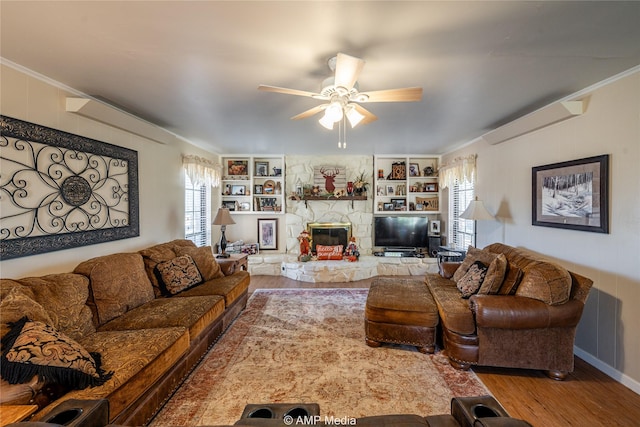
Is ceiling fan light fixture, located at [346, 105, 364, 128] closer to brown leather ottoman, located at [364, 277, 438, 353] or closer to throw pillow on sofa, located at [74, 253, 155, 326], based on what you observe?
brown leather ottoman, located at [364, 277, 438, 353]

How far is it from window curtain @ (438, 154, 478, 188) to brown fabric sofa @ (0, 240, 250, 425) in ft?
13.3

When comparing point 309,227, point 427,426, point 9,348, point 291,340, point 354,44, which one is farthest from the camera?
point 309,227

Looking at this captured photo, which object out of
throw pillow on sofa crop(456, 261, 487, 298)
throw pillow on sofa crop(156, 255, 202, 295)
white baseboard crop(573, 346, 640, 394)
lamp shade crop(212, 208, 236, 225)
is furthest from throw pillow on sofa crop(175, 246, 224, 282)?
white baseboard crop(573, 346, 640, 394)

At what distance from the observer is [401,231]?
5754 mm

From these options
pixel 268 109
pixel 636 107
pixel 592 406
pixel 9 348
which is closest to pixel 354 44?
pixel 268 109

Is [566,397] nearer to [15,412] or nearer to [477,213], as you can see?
[477,213]

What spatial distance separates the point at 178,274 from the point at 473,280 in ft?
10.5

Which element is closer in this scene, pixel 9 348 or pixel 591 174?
pixel 9 348

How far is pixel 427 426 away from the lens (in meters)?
0.73

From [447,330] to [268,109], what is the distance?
2.90 metres

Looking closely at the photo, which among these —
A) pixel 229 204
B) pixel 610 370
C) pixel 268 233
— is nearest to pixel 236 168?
pixel 229 204

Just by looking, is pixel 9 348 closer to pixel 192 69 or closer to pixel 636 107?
pixel 192 69

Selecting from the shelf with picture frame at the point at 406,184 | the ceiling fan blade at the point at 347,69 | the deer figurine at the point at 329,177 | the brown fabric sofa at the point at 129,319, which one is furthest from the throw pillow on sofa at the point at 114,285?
the shelf with picture frame at the point at 406,184

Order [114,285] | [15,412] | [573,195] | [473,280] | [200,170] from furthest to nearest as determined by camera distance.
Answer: [200,170] → [473,280] → [573,195] → [114,285] → [15,412]
